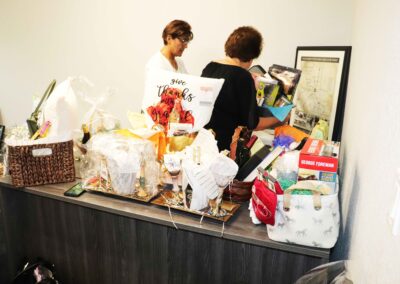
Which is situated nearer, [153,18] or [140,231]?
[140,231]

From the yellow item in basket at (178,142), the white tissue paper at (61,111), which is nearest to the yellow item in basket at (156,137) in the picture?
the yellow item in basket at (178,142)

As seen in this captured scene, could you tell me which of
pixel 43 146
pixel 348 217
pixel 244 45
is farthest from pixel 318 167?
pixel 43 146

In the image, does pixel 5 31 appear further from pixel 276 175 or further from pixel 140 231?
pixel 276 175

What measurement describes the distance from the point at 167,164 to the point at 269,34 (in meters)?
1.68

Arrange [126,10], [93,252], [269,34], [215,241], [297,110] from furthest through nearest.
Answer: [126,10], [269,34], [297,110], [93,252], [215,241]

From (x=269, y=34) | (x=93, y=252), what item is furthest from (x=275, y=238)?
(x=269, y=34)

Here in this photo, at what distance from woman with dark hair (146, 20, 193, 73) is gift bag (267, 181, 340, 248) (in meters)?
1.56

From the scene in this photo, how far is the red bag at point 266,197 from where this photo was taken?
1.06m

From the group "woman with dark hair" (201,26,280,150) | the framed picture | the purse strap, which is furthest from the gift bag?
the framed picture

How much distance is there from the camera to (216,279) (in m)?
1.26

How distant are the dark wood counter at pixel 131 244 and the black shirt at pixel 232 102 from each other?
63 cm

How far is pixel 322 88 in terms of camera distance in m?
2.13

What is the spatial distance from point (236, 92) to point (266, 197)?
2.77 feet

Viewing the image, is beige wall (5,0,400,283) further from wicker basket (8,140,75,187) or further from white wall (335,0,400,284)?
wicker basket (8,140,75,187)
